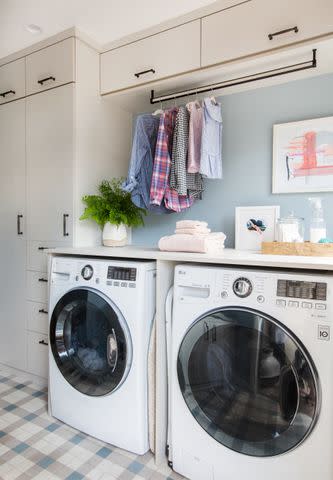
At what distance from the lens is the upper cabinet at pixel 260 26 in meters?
1.47

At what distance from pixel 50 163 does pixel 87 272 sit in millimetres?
903

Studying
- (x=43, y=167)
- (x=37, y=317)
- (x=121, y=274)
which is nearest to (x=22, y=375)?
(x=37, y=317)

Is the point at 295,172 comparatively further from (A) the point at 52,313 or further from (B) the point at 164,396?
(A) the point at 52,313

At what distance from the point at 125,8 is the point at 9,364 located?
97.8 inches

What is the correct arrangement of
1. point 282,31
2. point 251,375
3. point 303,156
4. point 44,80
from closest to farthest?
point 251,375, point 282,31, point 303,156, point 44,80

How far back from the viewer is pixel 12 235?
92.2 inches

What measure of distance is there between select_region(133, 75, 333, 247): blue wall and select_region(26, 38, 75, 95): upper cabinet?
101 centimetres

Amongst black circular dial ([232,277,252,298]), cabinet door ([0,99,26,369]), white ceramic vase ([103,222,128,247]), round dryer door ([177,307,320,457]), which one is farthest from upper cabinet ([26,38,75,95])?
round dryer door ([177,307,320,457])

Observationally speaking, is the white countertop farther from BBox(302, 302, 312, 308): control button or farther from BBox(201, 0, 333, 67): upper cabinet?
BBox(201, 0, 333, 67): upper cabinet

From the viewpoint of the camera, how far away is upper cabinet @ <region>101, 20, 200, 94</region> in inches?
70.4

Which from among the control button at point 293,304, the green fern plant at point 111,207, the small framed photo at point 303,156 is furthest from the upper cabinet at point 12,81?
the control button at point 293,304

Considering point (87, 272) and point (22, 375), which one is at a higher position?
point (87, 272)

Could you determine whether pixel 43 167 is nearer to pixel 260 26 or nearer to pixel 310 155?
pixel 260 26

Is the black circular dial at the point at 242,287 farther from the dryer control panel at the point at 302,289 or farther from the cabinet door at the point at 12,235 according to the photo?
the cabinet door at the point at 12,235
